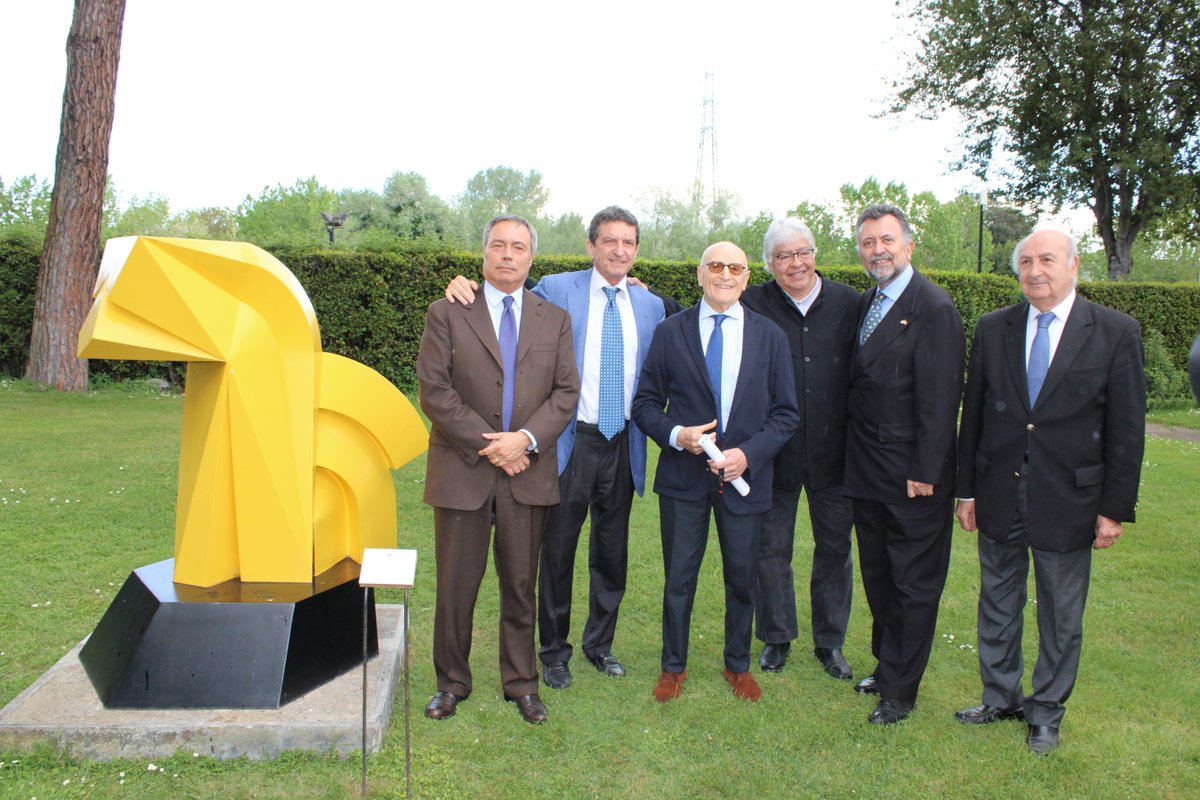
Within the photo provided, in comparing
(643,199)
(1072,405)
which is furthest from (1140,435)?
(643,199)

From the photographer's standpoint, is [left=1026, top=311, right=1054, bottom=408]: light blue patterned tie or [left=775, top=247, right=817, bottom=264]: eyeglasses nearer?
[left=1026, top=311, right=1054, bottom=408]: light blue patterned tie

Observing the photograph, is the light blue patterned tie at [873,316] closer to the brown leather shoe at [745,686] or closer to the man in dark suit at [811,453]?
the man in dark suit at [811,453]

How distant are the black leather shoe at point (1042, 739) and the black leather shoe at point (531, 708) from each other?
2.10 m

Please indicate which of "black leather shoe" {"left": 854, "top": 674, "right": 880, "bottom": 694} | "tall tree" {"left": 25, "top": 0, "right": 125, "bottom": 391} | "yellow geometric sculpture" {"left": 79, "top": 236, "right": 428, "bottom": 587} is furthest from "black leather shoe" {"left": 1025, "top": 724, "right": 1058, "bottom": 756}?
"tall tree" {"left": 25, "top": 0, "right": 125, "bottom": 391}

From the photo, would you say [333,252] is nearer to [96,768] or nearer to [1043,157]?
[96,768]

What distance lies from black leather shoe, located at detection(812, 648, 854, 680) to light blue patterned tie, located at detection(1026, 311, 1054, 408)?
1692mm

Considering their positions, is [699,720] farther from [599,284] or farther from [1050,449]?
[599,284]

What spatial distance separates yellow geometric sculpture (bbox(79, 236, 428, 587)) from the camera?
11.8 ft

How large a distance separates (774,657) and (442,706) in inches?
70.0

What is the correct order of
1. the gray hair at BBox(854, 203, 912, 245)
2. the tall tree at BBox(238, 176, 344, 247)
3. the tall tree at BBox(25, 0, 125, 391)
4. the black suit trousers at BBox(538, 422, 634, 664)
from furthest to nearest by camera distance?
the tall tree at BBox(238, 176, 344, 247)
the tall tree at BBox(25, 0, 125, 391)
the black suit trousers at BBox(538, 422, 634, 664)
the gray hair at BBox(854, 203, 912, 245)

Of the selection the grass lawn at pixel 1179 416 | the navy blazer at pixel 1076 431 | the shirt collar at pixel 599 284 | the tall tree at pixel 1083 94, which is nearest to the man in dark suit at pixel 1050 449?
the navy blazer at pixel 1076 431

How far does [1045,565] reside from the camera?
3.67m

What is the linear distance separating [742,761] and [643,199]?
38898 mm

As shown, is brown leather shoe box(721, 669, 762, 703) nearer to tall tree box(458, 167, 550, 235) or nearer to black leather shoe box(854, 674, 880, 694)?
black leather shoe box(854, 674, 880, 694)
